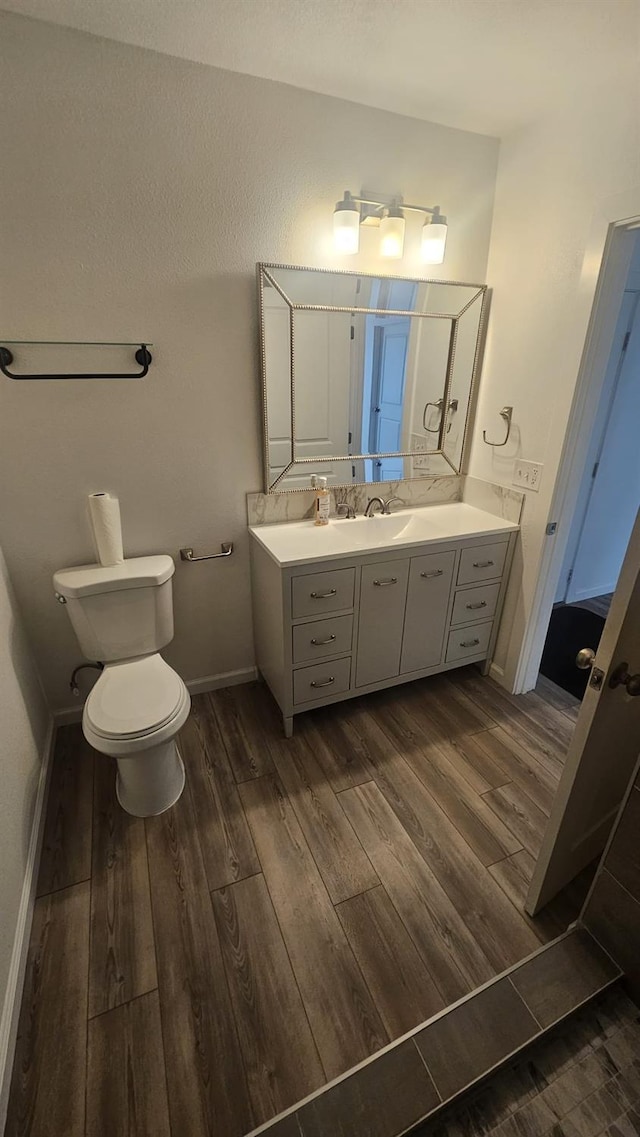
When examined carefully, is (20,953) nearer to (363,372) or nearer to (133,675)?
(133,675)

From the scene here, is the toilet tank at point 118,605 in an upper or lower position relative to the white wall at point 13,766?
upper

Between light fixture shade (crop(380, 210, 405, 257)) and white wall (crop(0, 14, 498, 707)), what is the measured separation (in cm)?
6

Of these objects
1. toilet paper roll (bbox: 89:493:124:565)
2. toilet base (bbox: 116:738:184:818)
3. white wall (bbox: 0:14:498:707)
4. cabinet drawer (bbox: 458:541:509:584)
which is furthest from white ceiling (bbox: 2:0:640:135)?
toilet base (bbox: 116:738:184:818)

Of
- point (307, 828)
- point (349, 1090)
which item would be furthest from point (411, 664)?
point (349, 1090)

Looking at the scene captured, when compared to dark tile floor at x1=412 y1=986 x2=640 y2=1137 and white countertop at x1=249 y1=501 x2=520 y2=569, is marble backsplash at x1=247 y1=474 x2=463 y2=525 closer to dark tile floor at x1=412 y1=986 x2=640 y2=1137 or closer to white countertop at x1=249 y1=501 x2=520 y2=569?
white countertop at x1=249 y1=501 x2=520 y2=569

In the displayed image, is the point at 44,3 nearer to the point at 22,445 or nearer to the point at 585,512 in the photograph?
the point at 22,445

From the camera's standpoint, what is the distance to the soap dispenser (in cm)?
216

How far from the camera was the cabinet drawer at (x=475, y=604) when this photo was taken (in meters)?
2.24

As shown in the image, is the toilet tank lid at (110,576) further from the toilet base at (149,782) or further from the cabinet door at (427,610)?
the cabinet door at (427,610)

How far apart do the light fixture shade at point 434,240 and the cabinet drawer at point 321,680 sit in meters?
1.77

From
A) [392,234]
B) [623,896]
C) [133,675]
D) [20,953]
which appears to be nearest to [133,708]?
[133,675]

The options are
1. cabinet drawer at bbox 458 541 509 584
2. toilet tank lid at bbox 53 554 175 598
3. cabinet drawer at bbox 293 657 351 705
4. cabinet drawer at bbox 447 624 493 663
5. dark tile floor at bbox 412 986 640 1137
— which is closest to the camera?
dark tile floor at bbox 412 986 640 1137

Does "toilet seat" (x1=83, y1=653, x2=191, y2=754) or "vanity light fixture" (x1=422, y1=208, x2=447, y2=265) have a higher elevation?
"vanity light fixture" (x1=422, y1=208, x2=447, y2=265)

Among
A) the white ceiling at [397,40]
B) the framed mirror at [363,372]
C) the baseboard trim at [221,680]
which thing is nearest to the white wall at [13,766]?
the baseboard trim at [221,680]
